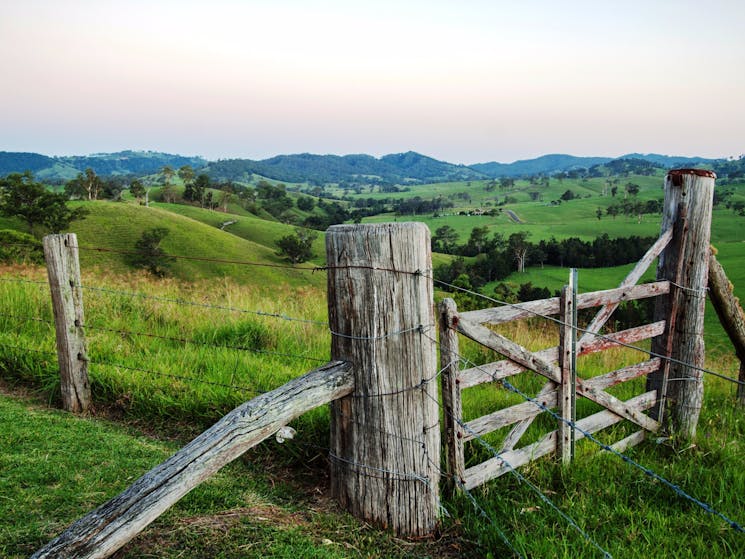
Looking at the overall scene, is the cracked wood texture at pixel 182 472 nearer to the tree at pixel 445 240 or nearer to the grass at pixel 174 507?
the grass at pixel 174 507

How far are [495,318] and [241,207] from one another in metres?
136

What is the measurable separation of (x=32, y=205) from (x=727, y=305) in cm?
8881

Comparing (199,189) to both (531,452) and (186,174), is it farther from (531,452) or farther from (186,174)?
(531,452)

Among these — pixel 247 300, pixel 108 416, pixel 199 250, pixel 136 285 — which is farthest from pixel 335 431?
pixel 199 250

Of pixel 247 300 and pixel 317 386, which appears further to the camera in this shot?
pixel 247 300

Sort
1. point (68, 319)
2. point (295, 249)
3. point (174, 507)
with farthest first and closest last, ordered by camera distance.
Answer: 1. point (295, 249)
2. point (68, 319)
3. point (174, 507)

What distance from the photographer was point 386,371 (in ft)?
10.2

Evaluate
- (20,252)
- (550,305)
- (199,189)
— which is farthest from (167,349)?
(199,189)

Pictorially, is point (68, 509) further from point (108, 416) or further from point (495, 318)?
point (495, 318)

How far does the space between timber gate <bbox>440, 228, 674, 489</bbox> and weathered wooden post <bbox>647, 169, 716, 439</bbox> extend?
79mm

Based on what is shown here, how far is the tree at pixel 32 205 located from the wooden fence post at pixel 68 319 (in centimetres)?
8123

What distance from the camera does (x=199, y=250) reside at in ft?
257

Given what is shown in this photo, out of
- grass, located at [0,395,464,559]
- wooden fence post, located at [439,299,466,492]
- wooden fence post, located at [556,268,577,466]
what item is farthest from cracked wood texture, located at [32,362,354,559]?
wooden fence post, located at [556,268,577,466]

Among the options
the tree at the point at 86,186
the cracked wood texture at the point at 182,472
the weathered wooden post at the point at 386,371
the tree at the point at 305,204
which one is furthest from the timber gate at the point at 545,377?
the tree at the point at 305,204
